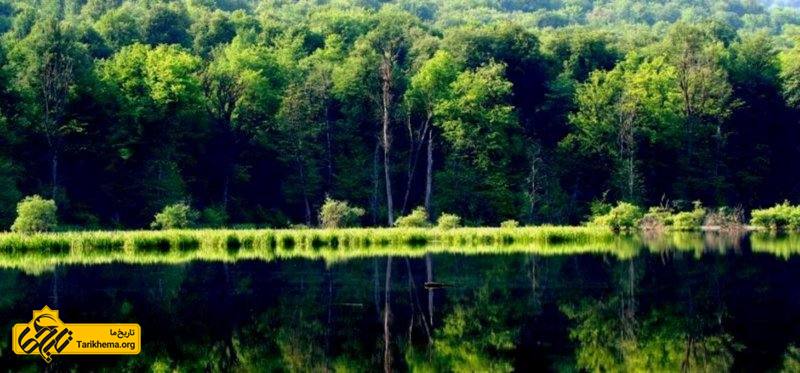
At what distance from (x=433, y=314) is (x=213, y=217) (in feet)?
120

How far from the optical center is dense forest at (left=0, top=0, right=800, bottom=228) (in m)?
57.3

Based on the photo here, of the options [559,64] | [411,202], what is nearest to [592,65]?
[559,64]

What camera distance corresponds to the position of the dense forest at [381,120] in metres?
57.3

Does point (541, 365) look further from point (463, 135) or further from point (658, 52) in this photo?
point (658, 52)

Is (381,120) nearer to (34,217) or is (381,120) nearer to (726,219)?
(726,219)

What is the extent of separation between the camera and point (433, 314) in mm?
22188

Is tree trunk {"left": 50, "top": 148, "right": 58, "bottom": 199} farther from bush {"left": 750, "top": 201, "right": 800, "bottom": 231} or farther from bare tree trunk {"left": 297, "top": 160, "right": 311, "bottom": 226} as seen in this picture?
bush {"left": 750, "top": 201, "right": 800, "bottom": 231}

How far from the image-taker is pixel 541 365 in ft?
55.5

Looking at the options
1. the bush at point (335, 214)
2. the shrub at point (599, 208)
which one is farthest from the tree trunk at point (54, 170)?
the shrub at point (599, 208)

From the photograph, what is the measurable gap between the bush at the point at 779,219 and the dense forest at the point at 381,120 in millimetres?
8704

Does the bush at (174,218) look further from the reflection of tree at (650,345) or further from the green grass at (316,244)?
the reflection of tree at (650,345)

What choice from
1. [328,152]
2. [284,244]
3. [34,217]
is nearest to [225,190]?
[328,152]

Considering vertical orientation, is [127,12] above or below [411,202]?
Result: above

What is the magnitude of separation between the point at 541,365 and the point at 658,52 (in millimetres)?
61309
